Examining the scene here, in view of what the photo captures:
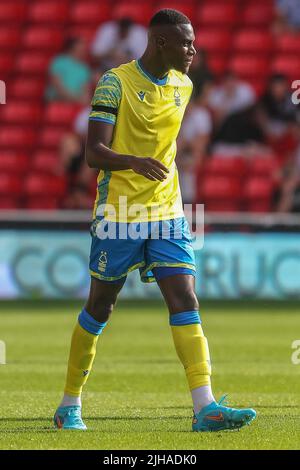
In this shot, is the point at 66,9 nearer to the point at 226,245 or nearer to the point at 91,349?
the point at 226,245

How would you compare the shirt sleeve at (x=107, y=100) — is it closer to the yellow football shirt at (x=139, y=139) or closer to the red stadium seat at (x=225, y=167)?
the yellow football shirt at (x=139, y=139)

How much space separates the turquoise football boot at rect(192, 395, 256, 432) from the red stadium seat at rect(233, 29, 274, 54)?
15.2 metres

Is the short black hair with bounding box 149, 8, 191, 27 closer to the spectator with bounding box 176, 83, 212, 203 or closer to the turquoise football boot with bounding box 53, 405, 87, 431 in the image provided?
the turquoise football boot with bounding box 53, 405, 87, 431

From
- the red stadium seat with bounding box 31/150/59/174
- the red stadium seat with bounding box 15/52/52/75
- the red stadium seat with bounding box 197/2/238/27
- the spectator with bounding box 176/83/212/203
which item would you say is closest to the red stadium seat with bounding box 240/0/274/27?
the red stadium seat with bounding box 197/2/238/27

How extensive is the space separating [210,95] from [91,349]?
1278 cm

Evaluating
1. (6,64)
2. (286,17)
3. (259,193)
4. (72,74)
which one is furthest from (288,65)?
Answer: (6,64)

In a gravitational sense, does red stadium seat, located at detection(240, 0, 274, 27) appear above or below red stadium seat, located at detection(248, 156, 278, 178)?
above

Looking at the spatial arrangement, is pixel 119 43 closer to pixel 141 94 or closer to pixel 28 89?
pixel 28 89

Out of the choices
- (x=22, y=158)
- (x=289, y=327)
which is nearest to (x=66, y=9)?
(x=22, y=158)

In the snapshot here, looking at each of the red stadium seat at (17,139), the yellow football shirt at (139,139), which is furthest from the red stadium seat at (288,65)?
the yellow football shirt at (139,139)

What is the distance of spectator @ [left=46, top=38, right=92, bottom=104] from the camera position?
20.5 m

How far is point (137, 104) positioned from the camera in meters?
6.79

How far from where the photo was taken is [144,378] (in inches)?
379

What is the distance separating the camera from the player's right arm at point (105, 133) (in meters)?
6.49
